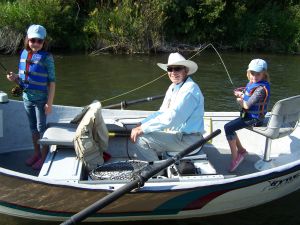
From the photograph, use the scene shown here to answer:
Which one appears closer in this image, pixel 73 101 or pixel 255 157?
pixel 255 157

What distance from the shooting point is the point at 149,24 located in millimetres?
17469

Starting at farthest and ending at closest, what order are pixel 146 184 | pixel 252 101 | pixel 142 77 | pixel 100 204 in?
pixel 142 77
pixel 252 101
pixel 146 184
pixel 100 204

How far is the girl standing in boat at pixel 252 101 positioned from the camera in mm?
4961

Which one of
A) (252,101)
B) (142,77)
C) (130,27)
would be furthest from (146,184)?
(130,27)

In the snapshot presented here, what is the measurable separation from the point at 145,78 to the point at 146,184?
903cm

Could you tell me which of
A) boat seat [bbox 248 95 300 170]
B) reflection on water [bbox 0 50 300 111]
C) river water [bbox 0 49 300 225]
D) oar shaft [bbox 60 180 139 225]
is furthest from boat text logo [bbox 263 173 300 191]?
reflection on water [bbox 0 50 300 111]

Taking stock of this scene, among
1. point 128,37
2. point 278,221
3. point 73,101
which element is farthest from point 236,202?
point 128,37

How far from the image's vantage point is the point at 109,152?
213 inches

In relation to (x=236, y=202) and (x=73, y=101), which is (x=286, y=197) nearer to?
(x=236, y=202)

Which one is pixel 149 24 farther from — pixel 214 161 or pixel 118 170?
pixel 118 170

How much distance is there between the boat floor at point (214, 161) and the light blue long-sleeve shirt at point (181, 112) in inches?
37.0

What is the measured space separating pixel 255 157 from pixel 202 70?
28.8ft

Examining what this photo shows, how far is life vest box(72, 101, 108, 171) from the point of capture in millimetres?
4543

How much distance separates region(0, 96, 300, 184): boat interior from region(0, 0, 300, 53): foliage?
10869mm
